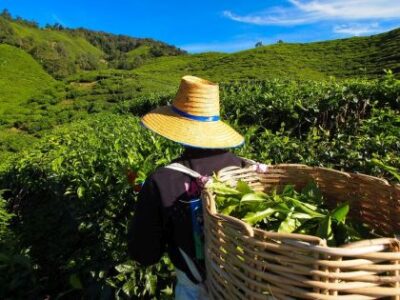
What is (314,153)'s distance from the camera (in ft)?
12.0

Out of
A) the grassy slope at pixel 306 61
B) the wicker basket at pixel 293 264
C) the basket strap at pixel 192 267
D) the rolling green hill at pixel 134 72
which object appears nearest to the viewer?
the wicker basket at pixel 293 264

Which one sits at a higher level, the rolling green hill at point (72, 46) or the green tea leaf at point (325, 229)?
the green tea leaf at point (325, 229)

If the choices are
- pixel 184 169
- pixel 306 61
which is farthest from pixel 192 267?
pixel 306 61

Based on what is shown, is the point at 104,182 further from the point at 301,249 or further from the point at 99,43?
the point at 99,43

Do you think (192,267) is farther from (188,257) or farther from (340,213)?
(340,213)

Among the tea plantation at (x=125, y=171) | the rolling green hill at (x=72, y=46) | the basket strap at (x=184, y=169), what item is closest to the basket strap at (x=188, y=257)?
the basket strap at (x=184, y=169)

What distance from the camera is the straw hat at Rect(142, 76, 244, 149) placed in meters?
2.10

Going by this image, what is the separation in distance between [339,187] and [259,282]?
2.47 ft

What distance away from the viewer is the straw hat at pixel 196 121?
210 cm

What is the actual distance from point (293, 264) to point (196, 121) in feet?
3.48

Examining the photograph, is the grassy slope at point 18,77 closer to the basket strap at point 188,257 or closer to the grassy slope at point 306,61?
the grassy slope at point 306,61

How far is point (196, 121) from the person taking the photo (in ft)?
7.09

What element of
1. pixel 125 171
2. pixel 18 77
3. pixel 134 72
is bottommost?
pixel 18 77

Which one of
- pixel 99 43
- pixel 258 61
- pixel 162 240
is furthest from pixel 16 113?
pixel 99 43
